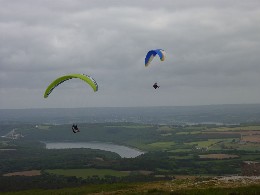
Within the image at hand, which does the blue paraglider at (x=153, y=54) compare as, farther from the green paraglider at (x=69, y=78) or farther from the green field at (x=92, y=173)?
the green field at (x=92, y=173)

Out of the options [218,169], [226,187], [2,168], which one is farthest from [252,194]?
[2,168]

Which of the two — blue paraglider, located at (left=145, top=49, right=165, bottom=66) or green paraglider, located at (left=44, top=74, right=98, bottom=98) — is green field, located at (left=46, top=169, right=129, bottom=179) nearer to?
blue paraglider, located at (left=145, top=49, right=165, bottom=66)

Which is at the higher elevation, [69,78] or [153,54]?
[153,54]

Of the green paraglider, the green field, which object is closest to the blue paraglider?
the green paraglider

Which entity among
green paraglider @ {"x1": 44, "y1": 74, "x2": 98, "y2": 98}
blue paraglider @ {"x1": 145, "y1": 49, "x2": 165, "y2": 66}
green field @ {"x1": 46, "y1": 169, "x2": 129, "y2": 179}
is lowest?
green field @ {"x1": 46, "y1": 169, "x2": 129, "y2": 179}

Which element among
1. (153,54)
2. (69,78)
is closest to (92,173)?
(153,54)

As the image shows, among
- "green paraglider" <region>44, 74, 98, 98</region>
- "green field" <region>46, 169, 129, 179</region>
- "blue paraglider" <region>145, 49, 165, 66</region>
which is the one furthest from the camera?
"green field" <region>46, 169, 129, 179</region>

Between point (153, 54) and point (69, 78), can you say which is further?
point (153, 54)

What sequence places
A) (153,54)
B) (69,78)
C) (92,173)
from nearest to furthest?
(69,78) → (153,54) → (92,173)

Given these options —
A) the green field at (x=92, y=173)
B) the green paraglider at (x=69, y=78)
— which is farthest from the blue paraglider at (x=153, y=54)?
the green field at (x=92, y=173)

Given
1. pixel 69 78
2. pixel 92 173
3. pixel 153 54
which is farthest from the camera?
pixel 92 173

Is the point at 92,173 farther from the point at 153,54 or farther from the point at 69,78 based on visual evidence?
the point at 69,78

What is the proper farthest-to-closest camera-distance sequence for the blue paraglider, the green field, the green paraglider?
the green field, the blue paraglider, the green paraglider

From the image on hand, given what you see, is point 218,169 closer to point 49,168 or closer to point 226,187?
point 49,168
